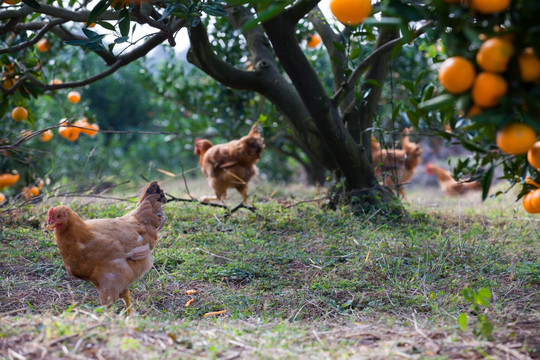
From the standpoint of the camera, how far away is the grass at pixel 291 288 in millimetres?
2250

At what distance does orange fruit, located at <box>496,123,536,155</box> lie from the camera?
1747mm

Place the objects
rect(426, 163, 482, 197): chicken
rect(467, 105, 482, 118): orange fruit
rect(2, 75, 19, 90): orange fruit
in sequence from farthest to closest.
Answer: rect(426, 163, 482, 197): chicken < rect(2, 75, 19, 90): orange fruit < rect(467, 105, 482, 118): orange fruit

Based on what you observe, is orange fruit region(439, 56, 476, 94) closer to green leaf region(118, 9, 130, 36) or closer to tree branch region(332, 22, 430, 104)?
tree branch region(332, 22, 430, 104)

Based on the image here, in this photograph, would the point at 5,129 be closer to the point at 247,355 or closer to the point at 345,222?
the point at 345,222

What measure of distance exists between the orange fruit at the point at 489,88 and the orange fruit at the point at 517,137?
0.35 feet

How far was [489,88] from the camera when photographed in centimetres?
174

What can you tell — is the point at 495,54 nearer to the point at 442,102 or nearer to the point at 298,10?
the point at 442,102

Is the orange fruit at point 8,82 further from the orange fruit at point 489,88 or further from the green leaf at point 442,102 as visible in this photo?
the orange fruit at point 489,88

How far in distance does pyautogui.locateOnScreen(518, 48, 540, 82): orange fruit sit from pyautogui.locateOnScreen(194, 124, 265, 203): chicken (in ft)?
14.8

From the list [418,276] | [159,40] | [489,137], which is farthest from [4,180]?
[489,137]

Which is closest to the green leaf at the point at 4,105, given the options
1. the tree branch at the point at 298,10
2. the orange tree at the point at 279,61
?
the orange tree at the point at 279,61

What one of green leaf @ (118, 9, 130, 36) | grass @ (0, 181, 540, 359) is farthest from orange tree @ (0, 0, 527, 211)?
grass @ (0, 181, 540, 359)

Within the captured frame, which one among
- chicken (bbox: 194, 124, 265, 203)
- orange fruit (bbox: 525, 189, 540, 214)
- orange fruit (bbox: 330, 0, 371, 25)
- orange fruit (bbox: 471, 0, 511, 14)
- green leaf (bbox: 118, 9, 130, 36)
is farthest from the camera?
chicken (bbox: 194, 124, 265, 203)

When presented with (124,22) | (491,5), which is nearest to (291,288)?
(124,22)
